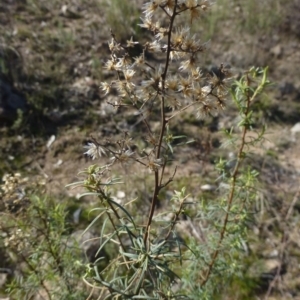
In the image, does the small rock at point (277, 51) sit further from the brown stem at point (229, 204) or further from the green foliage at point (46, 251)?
the green foliage at point (46, 251)

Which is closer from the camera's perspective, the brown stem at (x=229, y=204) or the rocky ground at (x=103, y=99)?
the brown stem at (x=229, y=204)

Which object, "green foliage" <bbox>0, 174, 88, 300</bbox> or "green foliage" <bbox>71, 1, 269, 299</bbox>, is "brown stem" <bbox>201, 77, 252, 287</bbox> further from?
"green foliage" <bbox>0, 174, 88, 300</bbox>

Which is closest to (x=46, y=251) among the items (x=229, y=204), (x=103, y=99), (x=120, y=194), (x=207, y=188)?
(x=229, y=204)

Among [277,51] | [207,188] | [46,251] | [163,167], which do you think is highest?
[163,167]

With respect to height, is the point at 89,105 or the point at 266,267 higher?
A: the point at 89,105

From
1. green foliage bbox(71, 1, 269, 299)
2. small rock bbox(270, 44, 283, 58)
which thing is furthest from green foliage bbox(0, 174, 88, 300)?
small rock bbox(270, 44, 283, 58)

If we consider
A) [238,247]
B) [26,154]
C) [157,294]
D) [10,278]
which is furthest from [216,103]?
[26,154]

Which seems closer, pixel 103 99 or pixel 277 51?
pixel 103 99

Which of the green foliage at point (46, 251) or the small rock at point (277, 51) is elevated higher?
the green foliage at point (46, 251)

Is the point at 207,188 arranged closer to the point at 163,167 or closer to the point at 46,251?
the point at 46,251

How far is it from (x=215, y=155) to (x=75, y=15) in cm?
217

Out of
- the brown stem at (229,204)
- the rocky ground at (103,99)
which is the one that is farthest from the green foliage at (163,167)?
the rocky ground at (103,99)

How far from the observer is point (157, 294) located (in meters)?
1.48

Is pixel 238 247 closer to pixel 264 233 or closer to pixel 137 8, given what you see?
pixel 264 233
